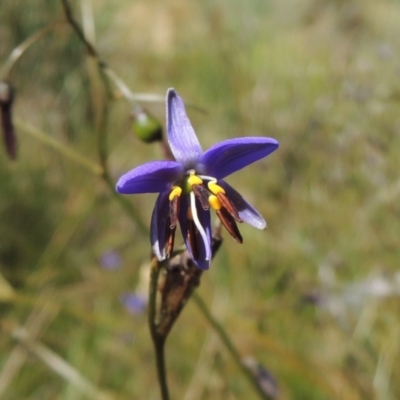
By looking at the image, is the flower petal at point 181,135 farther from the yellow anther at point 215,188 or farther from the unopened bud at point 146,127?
the unopened bud at point 146,127

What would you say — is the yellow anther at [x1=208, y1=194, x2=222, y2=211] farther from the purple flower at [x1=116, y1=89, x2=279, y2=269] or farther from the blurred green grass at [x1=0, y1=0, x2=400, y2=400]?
the blurred green grass at [x1=0, y1=0, x2=400, y2=400]

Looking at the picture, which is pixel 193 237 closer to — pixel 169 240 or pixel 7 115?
pixel 169 240

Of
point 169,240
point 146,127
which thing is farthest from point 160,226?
point 146,127

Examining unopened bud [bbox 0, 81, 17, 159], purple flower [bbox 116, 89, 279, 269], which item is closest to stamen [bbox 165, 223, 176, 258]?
purple flower [bbox 116, 89, 279, 269]

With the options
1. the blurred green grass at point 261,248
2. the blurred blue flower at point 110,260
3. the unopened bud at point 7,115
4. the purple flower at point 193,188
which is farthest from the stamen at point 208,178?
the blurred blue flower at point 110,260

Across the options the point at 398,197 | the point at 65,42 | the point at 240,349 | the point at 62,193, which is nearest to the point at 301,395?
the point at 240,349
